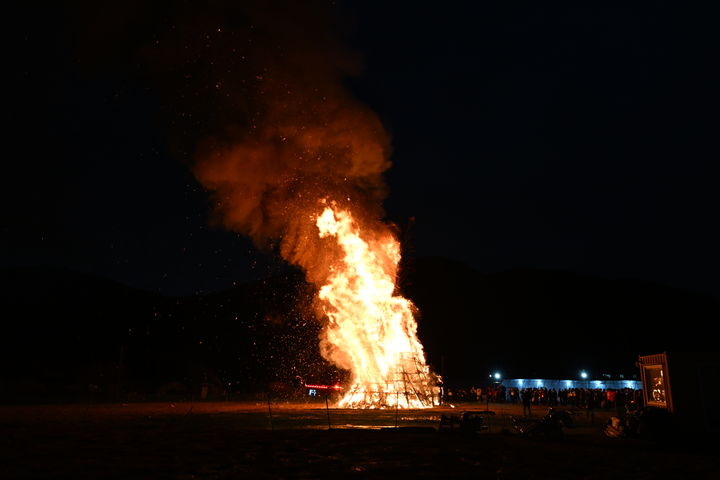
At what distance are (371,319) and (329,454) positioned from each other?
73.4 ft

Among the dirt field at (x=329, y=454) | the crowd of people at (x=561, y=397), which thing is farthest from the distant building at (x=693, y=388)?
the crowd of people at (x=561, y=397)

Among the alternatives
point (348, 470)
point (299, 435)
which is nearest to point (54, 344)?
point (299, 435)

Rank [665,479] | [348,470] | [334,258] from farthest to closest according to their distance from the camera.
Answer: [334,258]
[348,470]
[665,479]

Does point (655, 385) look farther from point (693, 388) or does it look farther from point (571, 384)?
→ point (571, 384)

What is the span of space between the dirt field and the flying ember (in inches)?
600

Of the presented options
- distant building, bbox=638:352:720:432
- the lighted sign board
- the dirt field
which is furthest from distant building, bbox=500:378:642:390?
distant building, bbox=638:352:720:432

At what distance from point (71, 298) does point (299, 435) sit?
129 meters

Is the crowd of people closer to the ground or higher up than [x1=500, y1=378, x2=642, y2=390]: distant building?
closer to the ground

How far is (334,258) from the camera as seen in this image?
37.4m

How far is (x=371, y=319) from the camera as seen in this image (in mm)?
37469

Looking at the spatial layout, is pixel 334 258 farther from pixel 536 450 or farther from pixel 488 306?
pixel 488 306

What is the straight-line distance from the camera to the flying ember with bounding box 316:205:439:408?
37031 millimetres

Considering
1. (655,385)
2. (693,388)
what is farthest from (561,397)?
(693,388)

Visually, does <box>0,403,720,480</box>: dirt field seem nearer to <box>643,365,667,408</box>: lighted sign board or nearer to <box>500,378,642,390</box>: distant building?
<box>643,365,667,408</box>: lighted sign board
